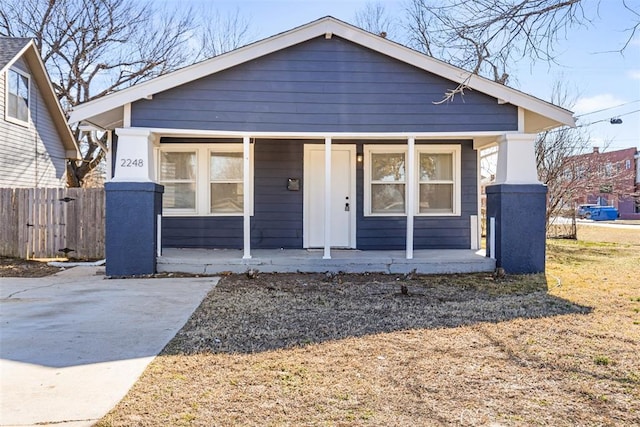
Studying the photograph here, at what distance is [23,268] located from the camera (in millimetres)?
8719

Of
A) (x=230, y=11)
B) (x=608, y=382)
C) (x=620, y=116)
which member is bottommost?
(x=608, y=382)

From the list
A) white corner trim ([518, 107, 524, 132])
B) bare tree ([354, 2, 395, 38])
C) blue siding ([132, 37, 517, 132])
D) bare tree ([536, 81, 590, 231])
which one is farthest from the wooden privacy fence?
bare tree ([354, 2, 395, 38])

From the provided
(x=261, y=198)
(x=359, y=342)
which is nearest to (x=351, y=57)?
(x=261, y=198)

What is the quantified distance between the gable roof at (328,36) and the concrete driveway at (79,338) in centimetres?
284

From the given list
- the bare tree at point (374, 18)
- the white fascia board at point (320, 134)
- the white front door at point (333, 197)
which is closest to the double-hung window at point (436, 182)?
the white front door at point (333, 197)

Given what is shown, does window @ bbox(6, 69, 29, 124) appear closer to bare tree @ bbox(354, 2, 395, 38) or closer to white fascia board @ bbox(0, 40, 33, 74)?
white fascia board @ bbox(0, 40, 33, 74)

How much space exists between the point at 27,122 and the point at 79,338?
11.8 m

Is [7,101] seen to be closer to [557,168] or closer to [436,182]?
[436,182]

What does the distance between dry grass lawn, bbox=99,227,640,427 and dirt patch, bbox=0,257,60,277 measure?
4104 mm

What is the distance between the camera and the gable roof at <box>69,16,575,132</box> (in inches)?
291

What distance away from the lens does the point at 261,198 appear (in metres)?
9.30

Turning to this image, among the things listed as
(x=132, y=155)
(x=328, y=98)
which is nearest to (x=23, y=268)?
(x=132, y=155)

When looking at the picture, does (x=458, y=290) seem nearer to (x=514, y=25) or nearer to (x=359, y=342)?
(x=359, y=342)

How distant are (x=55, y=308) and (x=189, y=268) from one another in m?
2.51
